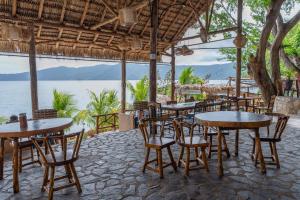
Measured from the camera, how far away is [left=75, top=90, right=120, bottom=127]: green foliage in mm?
9069

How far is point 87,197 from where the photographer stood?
279 centimetres

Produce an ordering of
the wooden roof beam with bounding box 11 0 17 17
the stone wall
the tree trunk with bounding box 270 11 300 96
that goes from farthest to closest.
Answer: the tree trunk with bounding box 270 11 300 96, the stone wall, the wooden roof beam with bounding box 11 0 17 17

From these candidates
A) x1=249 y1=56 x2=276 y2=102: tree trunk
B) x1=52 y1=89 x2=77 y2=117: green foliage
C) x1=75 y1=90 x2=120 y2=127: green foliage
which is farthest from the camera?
x1=75 y1=90 x2=120 y2=127: green foliage

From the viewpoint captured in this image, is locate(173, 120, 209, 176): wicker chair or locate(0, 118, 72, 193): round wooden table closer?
locate(0, 118, 72, 193): round wooden table

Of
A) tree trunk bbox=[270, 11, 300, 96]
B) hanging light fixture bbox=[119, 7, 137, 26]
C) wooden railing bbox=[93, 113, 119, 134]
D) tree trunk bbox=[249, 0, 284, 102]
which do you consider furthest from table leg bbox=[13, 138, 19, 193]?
tree trunk bbox=[270, 11, 300, 96]

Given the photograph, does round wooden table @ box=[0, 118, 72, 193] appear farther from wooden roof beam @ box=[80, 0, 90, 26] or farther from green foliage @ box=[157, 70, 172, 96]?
green foliage @ box=[157, 70, 172, 96]

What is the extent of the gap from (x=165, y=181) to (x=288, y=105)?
19.9 feet

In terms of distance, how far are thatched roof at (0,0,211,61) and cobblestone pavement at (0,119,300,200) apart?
3211mm

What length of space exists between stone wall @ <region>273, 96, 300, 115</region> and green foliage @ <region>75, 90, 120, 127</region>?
5742mm

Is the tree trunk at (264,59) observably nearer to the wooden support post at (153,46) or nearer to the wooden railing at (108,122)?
the wooden support post at (153,46)

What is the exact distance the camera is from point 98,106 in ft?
30.3

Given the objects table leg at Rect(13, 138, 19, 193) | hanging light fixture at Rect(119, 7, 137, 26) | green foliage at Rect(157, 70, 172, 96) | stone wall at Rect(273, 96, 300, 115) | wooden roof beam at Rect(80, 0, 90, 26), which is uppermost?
wooden roof beam at Rect(80, 0, 90, 26)

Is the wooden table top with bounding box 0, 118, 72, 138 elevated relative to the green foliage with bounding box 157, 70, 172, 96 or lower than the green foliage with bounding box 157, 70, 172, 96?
lower

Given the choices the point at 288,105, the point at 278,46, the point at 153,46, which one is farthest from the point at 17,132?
the point at 278,46
